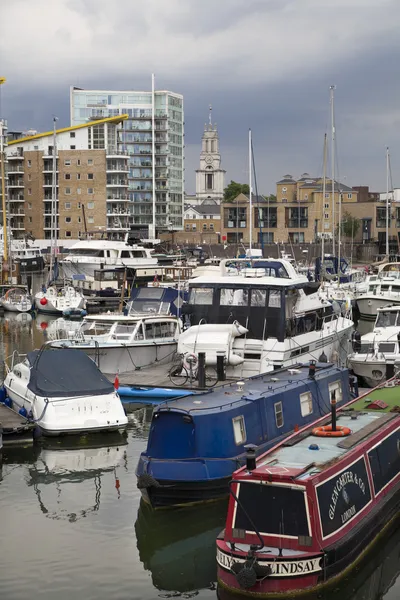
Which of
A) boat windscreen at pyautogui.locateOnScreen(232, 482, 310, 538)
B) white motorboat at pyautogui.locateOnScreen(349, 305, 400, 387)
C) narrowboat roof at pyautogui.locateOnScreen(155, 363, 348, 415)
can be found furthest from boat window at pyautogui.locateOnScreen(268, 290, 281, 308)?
boat windscreen at pyautogui.locateOnScreen(232, 482, 310, 538)

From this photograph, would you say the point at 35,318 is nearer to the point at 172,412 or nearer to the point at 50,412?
the point at 50,412

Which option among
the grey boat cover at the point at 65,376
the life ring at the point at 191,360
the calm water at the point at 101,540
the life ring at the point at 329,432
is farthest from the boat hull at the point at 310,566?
the life ring at the point at 191,360

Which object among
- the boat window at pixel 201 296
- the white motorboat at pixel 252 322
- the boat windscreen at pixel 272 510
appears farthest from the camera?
the boat window at pixel 201 296

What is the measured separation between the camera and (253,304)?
102 ft

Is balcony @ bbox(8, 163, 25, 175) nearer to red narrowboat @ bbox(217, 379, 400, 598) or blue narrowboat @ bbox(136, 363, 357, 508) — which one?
blue narrowboat @ bbox(136, 363, 357, 508)

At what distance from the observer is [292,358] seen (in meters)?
31.0

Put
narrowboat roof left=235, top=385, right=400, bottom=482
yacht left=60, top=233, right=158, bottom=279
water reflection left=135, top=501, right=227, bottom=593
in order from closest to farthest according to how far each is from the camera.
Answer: narrowboat roof left=235, top=385, right=400, bottom=482, water reflection left=135, top=501, right=227, bottom=593, yacht left=60, top=233, right=158, bottom=279

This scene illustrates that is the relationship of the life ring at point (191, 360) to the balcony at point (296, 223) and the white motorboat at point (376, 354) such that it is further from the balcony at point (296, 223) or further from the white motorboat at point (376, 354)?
the balcony at point (296, 223)

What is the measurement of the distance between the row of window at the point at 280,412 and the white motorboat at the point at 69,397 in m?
5.34

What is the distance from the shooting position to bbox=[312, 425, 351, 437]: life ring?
58.8 feet

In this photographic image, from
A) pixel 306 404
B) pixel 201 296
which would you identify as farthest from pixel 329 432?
pixel 201 296

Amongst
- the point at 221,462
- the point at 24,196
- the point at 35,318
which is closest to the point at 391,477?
the point at 221,462

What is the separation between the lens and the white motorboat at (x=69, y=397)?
82.0 ft

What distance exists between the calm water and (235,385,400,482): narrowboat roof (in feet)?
6.74
